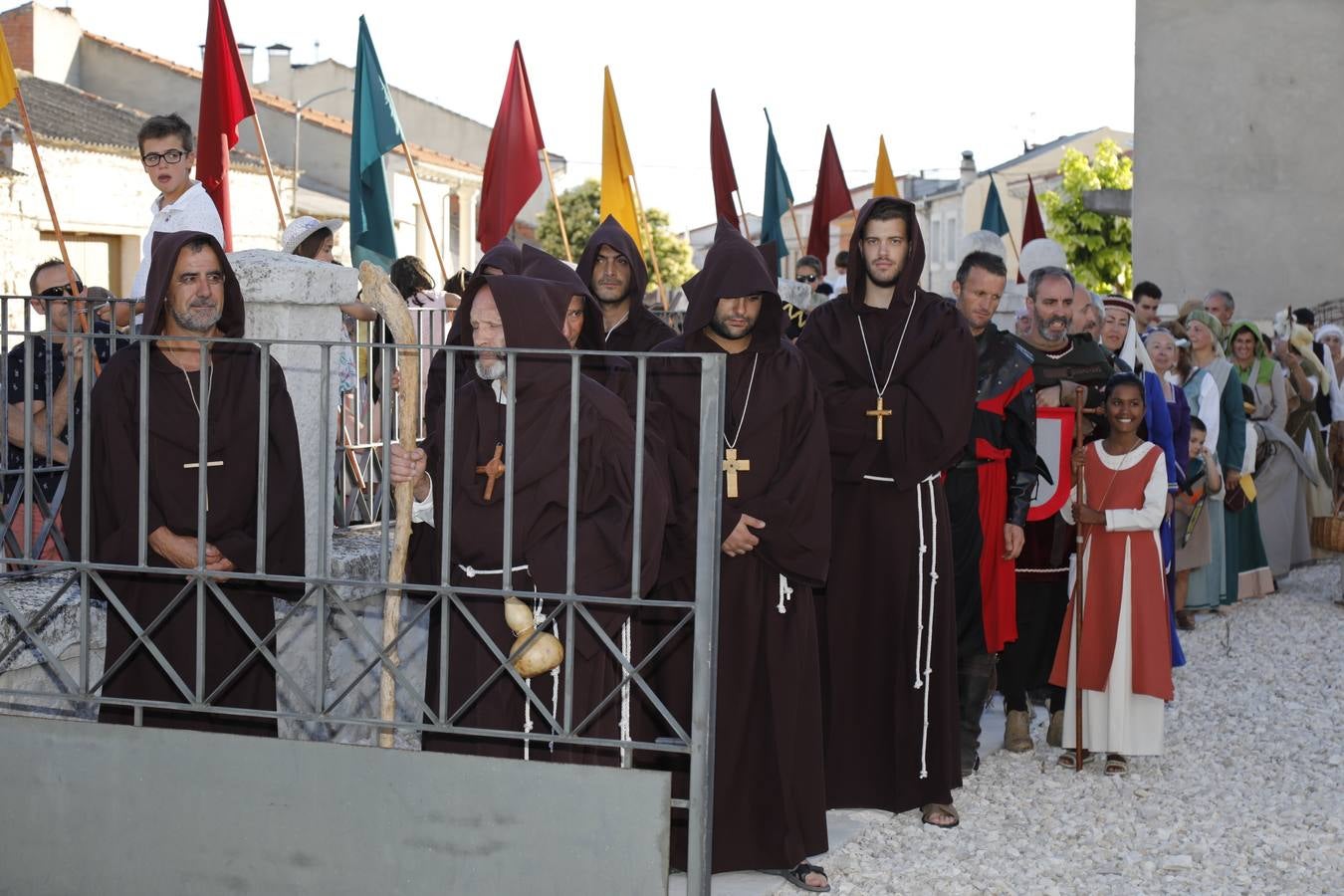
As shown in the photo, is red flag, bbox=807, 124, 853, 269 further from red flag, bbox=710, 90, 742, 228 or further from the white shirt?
the white shirt

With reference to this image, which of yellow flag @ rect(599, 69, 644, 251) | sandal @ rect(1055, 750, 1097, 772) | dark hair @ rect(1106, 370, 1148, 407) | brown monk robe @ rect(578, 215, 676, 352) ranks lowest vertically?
sandal @ rect(1055, 750, 1097, 772)

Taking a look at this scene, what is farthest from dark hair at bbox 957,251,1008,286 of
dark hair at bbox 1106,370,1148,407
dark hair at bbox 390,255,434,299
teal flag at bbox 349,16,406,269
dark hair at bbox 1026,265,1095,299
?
teal flag at bbox 349,16,406,269

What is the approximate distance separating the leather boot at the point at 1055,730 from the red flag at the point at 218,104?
501cm

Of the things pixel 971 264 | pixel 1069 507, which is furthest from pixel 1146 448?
pixel 971 264

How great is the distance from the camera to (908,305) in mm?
6293

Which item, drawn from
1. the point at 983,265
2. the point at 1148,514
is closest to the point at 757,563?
the point at 983,265

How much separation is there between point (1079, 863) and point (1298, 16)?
2031 cm

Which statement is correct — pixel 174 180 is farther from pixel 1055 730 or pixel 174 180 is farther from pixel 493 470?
pixel 1055 730

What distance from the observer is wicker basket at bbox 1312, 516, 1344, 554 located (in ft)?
37.5

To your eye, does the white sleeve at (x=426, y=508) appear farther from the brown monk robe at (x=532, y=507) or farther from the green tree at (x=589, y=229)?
the green tree at (x=589, y=229)

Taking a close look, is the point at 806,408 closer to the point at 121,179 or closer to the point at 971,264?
the point at 971,264

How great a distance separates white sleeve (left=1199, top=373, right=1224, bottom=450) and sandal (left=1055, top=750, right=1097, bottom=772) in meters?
4.02

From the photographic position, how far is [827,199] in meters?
15.0

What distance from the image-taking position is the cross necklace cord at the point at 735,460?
5586 millimetres
